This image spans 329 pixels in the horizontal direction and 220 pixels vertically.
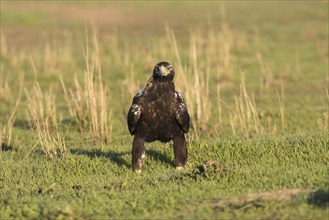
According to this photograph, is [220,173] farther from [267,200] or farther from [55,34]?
[55,34]

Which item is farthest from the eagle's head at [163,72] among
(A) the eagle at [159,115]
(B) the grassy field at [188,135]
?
(B) the grassy field at [188,135]

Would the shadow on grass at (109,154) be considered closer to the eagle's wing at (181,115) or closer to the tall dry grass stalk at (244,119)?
the eagle's wing at (181,115)

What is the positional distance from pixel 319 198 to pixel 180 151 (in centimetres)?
235

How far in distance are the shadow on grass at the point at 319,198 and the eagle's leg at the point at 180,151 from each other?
7.27 ft

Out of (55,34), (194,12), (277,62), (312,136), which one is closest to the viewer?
(312,136)

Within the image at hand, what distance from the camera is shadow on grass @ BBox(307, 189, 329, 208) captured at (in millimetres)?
7234

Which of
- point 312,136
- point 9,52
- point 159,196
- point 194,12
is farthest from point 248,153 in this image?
point 194,12

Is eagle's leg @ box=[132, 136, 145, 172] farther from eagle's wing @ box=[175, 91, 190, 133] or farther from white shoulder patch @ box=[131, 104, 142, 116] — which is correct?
eagle's wing @ box=[175, 91, 190, 133]

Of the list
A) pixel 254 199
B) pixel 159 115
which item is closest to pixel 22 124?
pixel 159 115

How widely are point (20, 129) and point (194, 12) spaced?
2292 centimetres

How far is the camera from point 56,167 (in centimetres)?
968

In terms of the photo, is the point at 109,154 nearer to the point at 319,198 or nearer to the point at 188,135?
the point at 188,135

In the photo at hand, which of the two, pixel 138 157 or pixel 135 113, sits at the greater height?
pixel 135 113

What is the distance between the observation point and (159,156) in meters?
9.99
